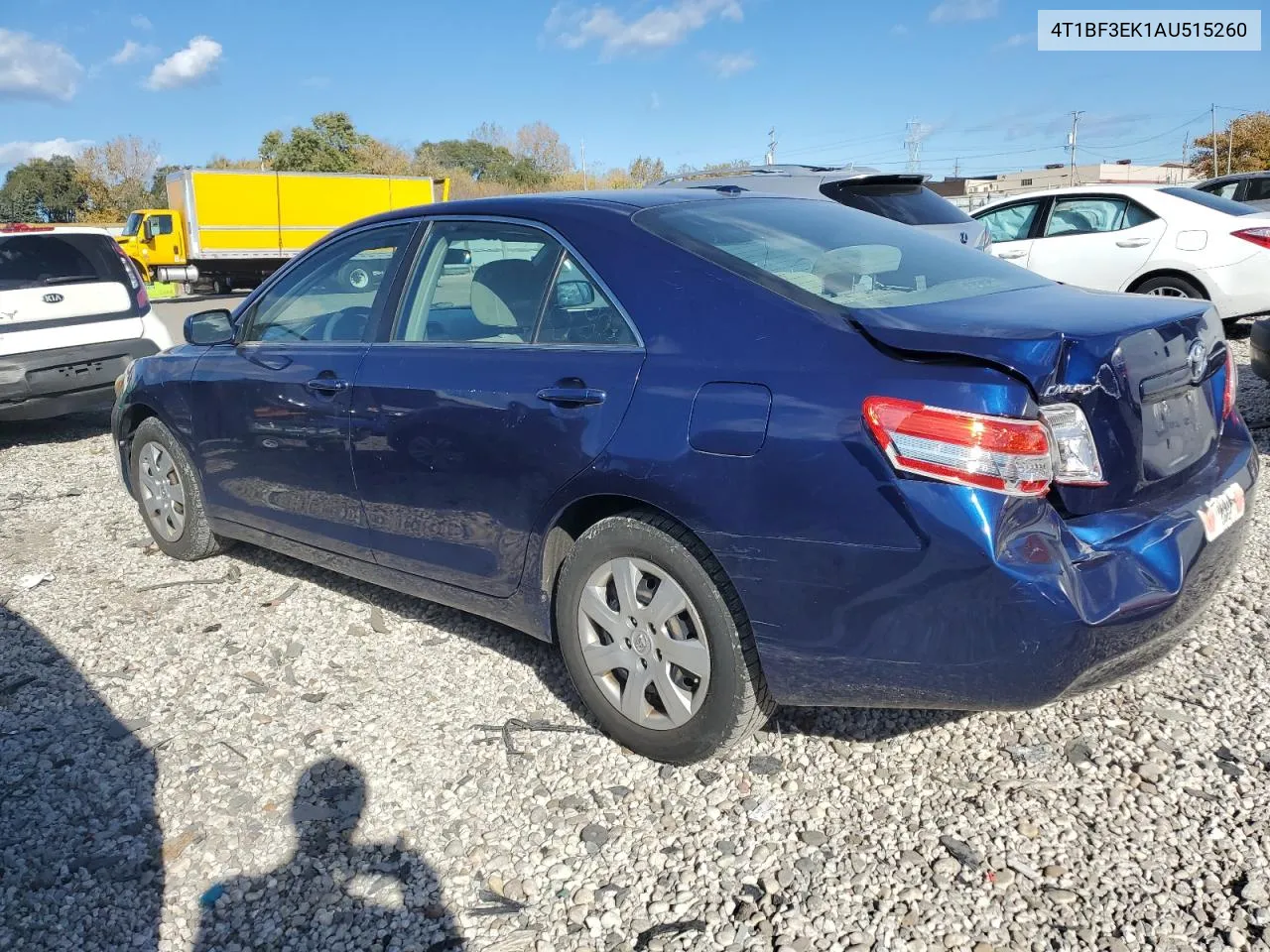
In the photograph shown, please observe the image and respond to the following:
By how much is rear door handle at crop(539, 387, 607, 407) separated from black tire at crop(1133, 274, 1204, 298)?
7.77m

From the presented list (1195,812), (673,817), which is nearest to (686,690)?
(673,817)

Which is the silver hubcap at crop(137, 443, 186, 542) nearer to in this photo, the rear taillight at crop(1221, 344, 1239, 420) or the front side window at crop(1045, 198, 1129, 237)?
the rear taillight at crop(1221, 344, 1239, 420)

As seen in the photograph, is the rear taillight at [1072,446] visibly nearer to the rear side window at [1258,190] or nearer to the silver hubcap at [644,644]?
the silver hubcap at [644,644]

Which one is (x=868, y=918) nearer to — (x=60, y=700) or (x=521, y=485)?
(x=521, y=485)

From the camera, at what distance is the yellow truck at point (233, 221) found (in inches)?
1088

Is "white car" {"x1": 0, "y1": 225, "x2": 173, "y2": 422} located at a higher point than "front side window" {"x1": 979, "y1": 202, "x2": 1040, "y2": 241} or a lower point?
lower

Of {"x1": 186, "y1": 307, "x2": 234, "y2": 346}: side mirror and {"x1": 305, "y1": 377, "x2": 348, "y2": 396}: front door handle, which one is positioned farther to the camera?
{"x1": 186, "y1": 307, "x2": 234, "y2": 346}: side mirror

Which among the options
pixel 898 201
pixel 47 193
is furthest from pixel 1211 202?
pixel 47 193

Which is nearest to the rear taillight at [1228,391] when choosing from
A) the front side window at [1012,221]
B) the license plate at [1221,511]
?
the license plate at [1221,511]

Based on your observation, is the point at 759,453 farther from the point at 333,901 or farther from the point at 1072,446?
the point at 333,901

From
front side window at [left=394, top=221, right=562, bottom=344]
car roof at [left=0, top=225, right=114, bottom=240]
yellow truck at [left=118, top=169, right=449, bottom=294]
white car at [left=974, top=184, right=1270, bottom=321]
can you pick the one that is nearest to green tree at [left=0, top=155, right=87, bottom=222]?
yellow truck at [left=118, top=169, right=449, bottom=294]

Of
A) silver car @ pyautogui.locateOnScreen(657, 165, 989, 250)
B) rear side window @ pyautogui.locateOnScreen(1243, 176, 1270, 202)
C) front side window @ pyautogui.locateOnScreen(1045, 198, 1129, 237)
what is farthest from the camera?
rear side window @ pyautogui.locateOnScreen(1243, 176, 1270, 202)

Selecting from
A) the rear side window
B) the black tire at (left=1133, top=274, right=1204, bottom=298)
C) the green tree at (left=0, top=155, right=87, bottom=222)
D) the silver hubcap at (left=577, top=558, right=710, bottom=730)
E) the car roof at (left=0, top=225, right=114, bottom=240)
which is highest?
the green tree at (left=0, top=155, right=87, bottom=222)

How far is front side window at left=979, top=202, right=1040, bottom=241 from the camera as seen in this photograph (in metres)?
10.1
